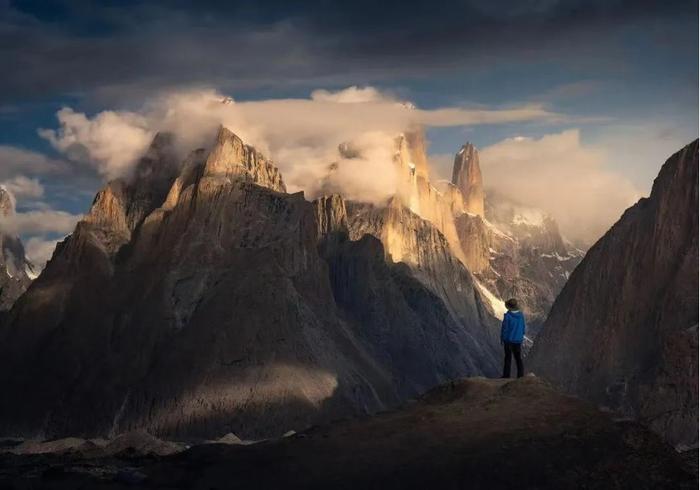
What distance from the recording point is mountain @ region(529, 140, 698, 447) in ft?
340

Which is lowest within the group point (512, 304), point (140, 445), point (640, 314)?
point (140, 445)

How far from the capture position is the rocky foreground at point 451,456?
35.0 meters

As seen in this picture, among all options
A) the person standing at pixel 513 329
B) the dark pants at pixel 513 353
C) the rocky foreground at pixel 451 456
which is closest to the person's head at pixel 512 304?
the person standing at pixel 513 329

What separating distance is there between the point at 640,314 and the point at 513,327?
84.4m

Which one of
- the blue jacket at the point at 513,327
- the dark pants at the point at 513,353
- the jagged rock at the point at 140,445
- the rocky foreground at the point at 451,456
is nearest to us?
the rocky foreground at the point at 451,456

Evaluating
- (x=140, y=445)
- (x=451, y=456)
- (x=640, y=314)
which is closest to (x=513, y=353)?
(x=451, y=456)

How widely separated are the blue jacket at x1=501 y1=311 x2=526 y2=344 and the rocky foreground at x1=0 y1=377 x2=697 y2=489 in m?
1.72

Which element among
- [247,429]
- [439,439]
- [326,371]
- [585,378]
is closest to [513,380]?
[439,439]

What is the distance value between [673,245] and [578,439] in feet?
308

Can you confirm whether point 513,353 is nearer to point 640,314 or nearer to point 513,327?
point 513,327

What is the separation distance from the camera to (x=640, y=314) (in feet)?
409

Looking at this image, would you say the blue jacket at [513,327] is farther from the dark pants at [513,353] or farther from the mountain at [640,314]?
the mountain at [640,314]

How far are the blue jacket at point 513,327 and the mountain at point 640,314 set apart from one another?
56847mm

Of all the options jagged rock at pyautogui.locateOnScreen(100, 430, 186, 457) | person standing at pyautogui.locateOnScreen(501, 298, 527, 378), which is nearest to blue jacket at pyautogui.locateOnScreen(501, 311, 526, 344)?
person standing at pyautogui.locateOnScreen(501, 298, 527, 378)
